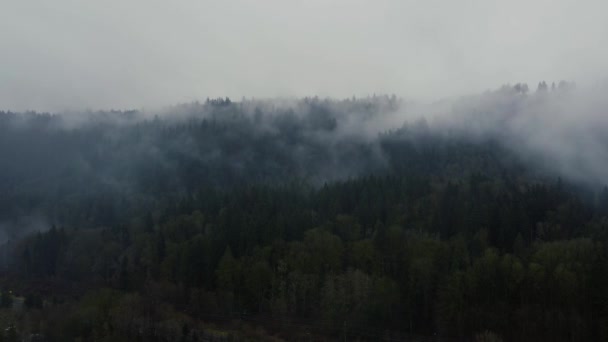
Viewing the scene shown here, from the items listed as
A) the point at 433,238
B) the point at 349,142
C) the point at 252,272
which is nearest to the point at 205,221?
the point at 252,272

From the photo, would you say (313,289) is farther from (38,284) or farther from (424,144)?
(424,144)

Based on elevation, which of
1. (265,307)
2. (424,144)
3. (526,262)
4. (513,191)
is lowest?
(265,307)

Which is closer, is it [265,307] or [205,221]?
[265,307]

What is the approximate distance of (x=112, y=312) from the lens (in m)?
60.7

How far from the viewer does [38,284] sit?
91375mm

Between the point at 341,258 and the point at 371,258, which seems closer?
the point at 371,258

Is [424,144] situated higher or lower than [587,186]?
higher

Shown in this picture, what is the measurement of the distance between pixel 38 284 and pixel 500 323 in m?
75.2

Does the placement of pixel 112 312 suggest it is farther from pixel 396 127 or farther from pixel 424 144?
pixel 396 127

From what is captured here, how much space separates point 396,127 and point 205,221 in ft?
360

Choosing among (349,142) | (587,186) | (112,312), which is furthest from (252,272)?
(349,142)

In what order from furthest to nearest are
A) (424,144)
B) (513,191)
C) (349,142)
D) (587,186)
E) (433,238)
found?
1. (349,142)
2. (424,144)
3. (587,186)
4. (513,191)
5. (433,238)

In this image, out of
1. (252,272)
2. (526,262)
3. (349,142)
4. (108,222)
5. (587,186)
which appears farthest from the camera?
(349,142)

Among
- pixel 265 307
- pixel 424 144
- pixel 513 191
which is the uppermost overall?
pixel 424 144
